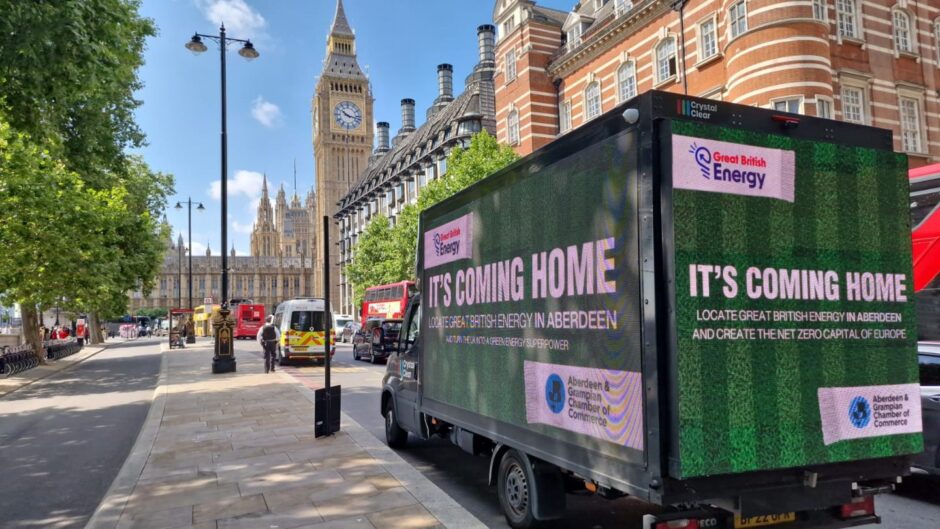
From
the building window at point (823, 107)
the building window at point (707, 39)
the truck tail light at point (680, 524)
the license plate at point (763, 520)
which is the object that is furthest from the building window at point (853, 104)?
the truck tail light at point (680, 524)

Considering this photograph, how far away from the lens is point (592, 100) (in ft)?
109

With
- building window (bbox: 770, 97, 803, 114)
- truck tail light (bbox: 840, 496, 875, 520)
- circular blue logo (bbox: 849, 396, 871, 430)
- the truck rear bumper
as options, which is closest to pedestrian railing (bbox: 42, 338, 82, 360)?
building window (bbox: 770, 97, 803, 114)

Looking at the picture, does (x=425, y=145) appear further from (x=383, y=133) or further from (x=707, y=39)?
(x=383, y=133)

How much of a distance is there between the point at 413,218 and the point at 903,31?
1136 inches

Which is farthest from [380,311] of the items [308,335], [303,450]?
[303,450]

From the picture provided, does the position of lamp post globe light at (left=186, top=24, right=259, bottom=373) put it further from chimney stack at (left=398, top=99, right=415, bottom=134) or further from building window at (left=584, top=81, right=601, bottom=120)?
chimney stack at (left=398, top=99, right=415, bottom=134)

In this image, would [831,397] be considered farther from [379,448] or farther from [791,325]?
[379,448]

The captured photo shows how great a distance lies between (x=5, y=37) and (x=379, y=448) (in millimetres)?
6817

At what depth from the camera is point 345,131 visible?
402 ft

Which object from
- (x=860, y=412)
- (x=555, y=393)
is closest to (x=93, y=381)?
(x=555, y=393)

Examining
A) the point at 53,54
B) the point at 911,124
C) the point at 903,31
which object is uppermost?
the point at 903,31

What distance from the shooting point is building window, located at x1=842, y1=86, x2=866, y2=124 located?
2364cm

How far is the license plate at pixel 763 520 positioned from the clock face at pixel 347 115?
123740 mm

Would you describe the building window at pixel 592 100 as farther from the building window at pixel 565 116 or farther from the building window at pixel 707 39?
the building window at pixel 707 39
